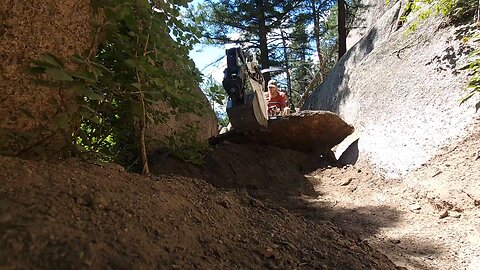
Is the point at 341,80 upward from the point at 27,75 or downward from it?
upward

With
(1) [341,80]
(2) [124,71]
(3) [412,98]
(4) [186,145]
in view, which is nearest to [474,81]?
(3) [412,98]

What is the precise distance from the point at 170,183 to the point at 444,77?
530 centimetres

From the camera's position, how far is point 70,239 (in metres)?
1.09

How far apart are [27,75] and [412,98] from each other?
6.11m

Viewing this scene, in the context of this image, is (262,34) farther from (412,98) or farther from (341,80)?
(412,98)

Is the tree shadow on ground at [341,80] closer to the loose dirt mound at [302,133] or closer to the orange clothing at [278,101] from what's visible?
the orange clothing at [278,101]

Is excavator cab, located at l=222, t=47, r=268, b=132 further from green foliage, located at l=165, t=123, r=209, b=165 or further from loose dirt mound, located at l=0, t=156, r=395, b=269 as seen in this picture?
loose dirt mound, located at l=0, t=156, r=395, b=269

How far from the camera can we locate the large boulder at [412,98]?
5414 mm

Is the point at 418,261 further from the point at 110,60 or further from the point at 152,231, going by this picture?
the point at 110,60

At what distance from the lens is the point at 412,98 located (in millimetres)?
6430

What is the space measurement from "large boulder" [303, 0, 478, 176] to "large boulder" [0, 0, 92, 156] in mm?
4961

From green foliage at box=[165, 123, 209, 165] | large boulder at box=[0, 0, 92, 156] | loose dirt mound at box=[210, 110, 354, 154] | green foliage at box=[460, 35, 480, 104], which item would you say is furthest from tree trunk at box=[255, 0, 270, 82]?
large boulder at box=[0, 0, 92, 156]

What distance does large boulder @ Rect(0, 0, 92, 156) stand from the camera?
63.6 inches

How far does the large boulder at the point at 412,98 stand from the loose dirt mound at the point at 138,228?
3646 mm
